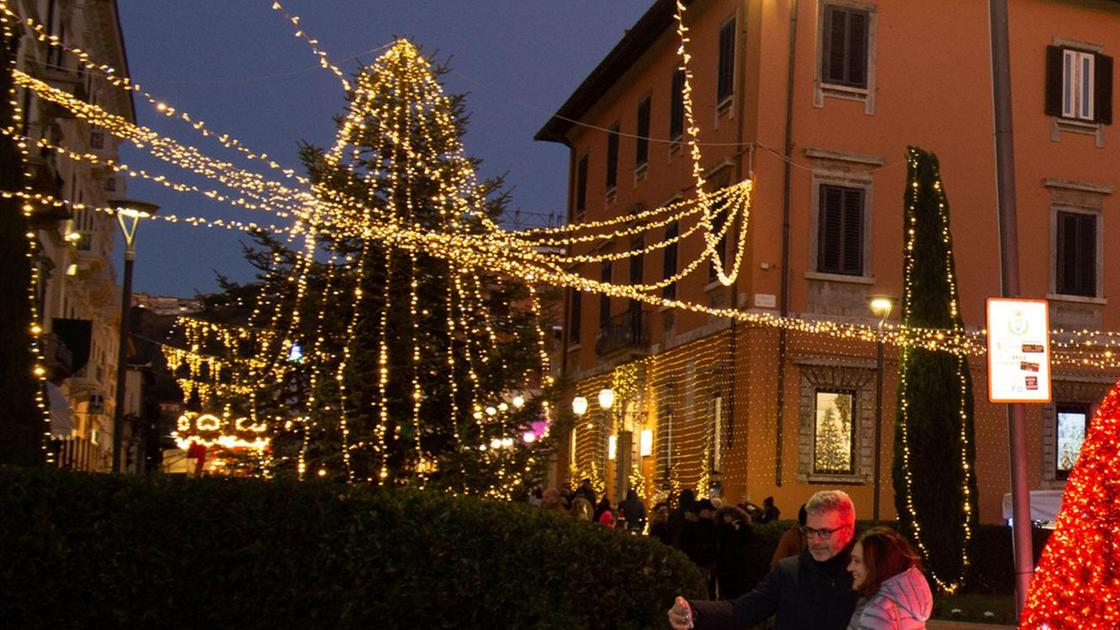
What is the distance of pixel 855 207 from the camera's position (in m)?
26.6

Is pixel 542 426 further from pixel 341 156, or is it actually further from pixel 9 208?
pixel 9 208

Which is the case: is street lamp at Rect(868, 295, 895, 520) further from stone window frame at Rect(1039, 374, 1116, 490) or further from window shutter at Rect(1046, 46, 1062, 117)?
window shutter at Rect(1046, 46, 1062, 117)

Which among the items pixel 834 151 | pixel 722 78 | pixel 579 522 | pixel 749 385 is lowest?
pixel 579 522

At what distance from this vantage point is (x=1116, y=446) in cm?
457

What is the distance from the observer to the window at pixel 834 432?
25.9m

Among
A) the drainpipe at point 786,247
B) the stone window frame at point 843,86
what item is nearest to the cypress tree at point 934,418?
the drainpipe at point 786,247

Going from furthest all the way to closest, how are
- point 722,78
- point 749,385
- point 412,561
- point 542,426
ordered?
1. point 722,78
2. point 749,385
3. point 542,426
4. point 412,561

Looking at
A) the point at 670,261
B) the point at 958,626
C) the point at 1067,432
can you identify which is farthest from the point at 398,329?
the point at 1067,432

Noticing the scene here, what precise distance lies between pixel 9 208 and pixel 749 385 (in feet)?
53.1

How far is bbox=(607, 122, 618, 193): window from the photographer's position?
117ft

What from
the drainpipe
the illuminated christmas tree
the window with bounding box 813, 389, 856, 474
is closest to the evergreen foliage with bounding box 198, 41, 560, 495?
the drainpipe

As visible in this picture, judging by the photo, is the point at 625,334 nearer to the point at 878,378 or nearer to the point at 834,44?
the point at 834,44

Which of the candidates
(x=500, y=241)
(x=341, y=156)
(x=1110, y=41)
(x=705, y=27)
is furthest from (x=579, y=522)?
(x=1110, y=41)

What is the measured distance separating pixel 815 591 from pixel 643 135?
28.1 m
